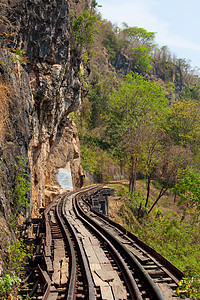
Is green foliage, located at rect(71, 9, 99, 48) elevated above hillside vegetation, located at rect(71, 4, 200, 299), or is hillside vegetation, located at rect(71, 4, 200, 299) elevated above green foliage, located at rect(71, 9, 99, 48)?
green foliage, located at rect(71, 9, 99, 48)

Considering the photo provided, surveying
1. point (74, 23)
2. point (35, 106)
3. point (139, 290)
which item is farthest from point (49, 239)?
point (74, 23)

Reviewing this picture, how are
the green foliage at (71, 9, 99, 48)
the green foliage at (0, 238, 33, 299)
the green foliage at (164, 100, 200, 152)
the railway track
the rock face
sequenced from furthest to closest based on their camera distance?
the green foliage at (164, 100, 200, 152) < the green foliage at (71, 9, 99, 48) < the rock face < the railway track < the green foliage at (0, 238, 33, 299)

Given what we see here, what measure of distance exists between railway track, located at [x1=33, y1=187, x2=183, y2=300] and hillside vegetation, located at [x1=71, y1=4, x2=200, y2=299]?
1.24m

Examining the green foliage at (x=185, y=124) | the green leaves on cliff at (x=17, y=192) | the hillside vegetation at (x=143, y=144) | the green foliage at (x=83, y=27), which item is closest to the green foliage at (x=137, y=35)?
the hillside vegetation at (x=143, y=144)

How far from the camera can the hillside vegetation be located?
17969mm

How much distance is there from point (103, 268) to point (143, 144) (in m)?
17.1

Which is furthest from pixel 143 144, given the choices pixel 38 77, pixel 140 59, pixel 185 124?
pixel 140 59

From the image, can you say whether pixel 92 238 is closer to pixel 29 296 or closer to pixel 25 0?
pixel 29 296

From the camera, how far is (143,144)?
22.9m

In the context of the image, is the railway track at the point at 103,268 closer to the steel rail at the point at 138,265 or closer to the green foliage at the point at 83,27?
the steel rail at the point at 138,265

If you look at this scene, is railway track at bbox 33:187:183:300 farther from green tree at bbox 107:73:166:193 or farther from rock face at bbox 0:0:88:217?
green tree at bbox 107:73:166:193

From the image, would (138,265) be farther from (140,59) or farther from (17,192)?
(140,59)

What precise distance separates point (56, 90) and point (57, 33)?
368 cm

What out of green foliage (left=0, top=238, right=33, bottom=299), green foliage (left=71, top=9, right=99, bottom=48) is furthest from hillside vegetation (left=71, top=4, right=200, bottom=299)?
green foliage (left=0, top=238, right=33, bottom=299)
